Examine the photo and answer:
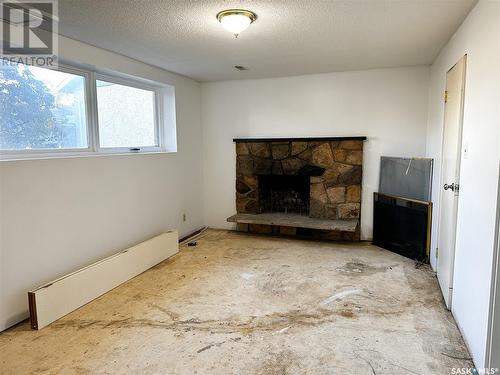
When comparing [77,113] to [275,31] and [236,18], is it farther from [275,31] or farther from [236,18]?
[275,31]

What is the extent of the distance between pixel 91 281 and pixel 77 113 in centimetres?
156

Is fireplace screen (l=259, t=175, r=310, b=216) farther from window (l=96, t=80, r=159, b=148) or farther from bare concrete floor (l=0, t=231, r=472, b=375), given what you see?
window (l=96, t=80, r=159, b=148)

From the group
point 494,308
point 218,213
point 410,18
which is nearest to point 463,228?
point 494,308

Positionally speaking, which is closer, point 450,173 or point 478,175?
point 478,175

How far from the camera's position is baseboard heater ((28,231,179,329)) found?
2379mm

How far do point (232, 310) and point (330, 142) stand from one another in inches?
104

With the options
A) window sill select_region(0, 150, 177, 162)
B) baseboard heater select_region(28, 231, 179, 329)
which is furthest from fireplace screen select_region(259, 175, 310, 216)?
window sill select_region(0, 150, 177, 162)

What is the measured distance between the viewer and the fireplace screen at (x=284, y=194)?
4754 mm

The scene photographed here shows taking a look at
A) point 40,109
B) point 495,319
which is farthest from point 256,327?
A: point 40,109

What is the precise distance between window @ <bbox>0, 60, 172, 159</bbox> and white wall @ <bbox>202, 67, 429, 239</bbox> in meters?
0.89

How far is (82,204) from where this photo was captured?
2.95 meters

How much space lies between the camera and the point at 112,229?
130 inches

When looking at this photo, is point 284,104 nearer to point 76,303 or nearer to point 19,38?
point 19,38

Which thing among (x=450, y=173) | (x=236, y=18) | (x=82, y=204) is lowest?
(x=82, y=204)
